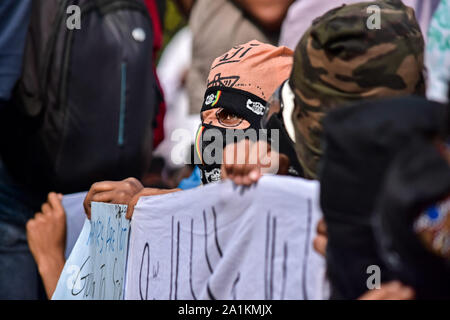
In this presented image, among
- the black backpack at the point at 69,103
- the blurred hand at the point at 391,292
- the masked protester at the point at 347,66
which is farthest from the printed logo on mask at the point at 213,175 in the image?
the black backpack at the point at 69,103

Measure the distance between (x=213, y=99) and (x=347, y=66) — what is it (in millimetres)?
869

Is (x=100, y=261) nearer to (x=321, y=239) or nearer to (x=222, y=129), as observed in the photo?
(x=222, y=129)

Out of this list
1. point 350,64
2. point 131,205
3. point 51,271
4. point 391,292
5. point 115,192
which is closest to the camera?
point 391,292

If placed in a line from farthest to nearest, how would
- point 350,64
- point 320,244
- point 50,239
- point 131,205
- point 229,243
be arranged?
point 50,239 < point 131,205 < point 229,243 < point 350,64 < point 320,244

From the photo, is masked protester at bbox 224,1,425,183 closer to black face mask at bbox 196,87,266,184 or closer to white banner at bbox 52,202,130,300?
black face mask at bbox 196,87,266,184

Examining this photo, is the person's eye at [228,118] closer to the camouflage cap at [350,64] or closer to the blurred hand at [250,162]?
the blurred hand at [250,162]

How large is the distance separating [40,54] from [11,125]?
1.32ft

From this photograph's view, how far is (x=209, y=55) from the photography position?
4406 mm

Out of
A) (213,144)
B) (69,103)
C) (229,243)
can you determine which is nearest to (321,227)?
(229,243)

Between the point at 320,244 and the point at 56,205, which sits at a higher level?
the point at 320,244

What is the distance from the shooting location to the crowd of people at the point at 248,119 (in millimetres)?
1181

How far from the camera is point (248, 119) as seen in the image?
7.64ft

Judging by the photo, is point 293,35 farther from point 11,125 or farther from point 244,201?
point 244,201
